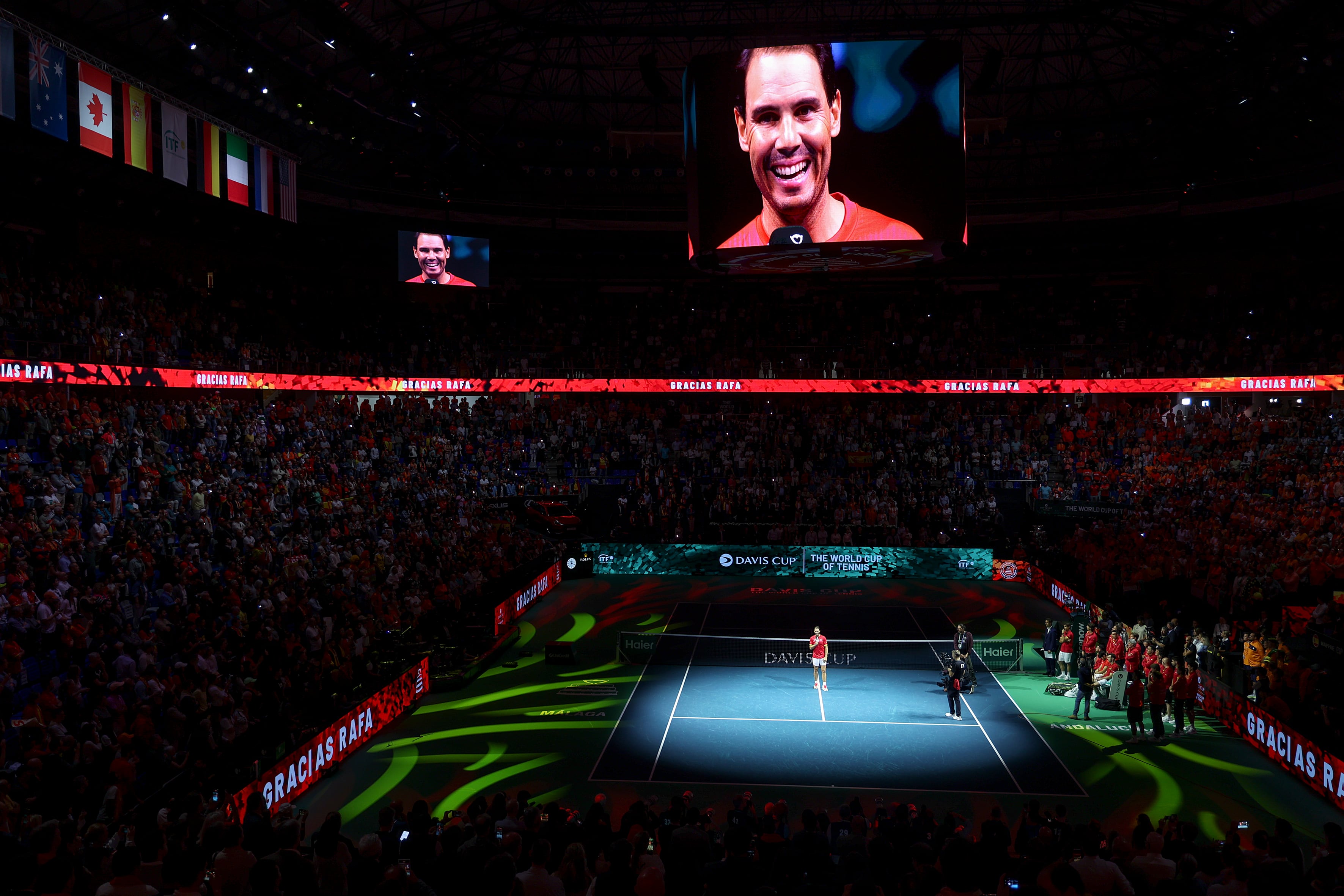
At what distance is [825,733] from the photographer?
18.9 meters

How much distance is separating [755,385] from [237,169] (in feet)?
73.1

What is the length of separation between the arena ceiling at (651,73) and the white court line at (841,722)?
1575cm

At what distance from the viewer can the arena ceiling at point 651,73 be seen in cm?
2561

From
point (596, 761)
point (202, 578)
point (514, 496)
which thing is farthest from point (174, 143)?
point (596, 761)

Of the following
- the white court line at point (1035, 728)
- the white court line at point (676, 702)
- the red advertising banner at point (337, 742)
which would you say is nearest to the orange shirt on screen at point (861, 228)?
the white court line at point (676, 702)

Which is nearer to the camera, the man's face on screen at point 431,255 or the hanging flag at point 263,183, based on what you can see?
the hanging flag at point 263,183

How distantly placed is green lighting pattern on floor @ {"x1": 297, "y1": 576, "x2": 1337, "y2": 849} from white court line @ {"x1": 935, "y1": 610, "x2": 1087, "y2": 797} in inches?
3.4

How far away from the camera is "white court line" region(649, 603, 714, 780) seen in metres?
17.2

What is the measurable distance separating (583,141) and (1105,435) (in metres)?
25.0

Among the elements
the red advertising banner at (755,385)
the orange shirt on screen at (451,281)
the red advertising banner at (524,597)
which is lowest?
the red advertising banner at (524,597)

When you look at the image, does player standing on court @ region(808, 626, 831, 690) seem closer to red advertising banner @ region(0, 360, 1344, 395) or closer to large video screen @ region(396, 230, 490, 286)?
red advertising banner @ region(0, 360, 1344, 395)

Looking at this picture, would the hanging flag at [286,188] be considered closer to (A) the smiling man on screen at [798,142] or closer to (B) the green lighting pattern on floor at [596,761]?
(A) the smiling man on screen at [798,142]

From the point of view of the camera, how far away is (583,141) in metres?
41.7

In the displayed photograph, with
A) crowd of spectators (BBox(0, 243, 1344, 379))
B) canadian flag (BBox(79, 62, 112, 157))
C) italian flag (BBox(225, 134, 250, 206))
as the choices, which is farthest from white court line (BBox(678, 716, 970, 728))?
crowd of spectators (BBox(0, 243, 1344, 379))
